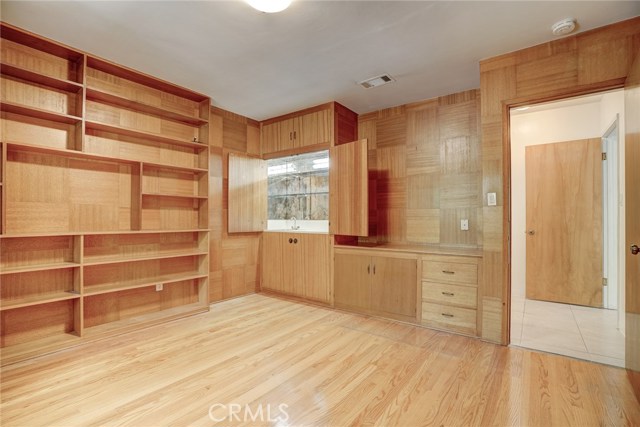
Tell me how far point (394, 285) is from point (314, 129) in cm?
222

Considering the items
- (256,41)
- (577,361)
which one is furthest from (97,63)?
(577,361)

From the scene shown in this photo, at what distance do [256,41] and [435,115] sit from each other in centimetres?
227

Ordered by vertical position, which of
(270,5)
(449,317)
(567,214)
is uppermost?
(270,5)

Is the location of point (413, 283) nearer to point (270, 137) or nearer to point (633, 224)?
point (633, 224)

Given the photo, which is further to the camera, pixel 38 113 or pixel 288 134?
pixel 288 134

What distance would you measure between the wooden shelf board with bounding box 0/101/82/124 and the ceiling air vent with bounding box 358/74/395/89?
276 centimetres

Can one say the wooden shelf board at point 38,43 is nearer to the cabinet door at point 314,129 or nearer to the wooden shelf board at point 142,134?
the wooden shelf board at point 142,134

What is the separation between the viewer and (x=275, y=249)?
14.4 feet

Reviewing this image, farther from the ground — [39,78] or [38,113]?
[39,78]

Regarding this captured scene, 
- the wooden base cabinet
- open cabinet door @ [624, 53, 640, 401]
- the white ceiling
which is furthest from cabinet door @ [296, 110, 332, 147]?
open cabinet door @ [624, 53, 640, 401]

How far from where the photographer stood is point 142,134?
3.17 metres

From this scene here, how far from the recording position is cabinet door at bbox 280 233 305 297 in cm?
411

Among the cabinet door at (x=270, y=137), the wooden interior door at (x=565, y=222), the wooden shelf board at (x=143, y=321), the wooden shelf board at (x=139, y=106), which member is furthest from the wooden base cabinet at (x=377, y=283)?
the wooden shelf board at (x=139, y=106)

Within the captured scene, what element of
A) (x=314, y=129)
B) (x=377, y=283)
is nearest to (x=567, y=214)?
(x=377, y=283)
